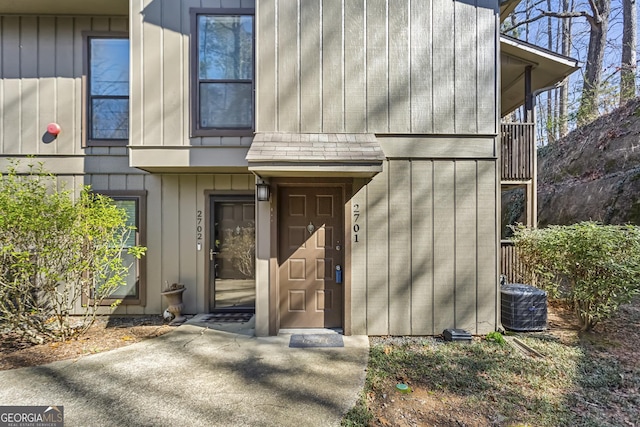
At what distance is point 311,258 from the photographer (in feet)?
14.5

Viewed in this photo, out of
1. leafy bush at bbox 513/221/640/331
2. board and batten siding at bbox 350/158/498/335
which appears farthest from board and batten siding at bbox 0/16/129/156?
leafy bush at bbox 513/221/640/331

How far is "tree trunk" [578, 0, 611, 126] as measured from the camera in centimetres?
1014

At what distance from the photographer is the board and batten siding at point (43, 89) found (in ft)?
17.2

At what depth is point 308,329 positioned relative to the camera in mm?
4387

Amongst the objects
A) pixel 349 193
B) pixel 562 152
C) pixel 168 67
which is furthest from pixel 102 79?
pixel 562 152

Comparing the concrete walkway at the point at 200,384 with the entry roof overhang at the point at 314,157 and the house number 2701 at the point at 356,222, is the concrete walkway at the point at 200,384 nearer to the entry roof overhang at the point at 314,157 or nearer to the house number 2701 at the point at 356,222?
the house number 2701 at the point at 356,222

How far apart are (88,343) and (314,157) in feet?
12.5

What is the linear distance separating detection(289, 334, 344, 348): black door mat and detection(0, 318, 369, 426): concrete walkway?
0.10 m

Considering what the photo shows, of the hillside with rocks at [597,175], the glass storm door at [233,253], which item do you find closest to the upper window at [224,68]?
the glass storm door at [233,253]

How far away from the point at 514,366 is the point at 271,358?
2.72 metres

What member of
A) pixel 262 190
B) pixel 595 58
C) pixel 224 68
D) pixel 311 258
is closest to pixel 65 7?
pixel 224 68

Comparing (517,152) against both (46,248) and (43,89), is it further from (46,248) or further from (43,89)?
(43,89)

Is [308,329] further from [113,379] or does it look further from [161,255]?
[161,255]

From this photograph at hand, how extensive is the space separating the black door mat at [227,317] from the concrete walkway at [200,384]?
81cm
